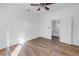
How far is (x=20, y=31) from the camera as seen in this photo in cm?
207

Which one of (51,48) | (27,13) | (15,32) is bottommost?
(51,48)

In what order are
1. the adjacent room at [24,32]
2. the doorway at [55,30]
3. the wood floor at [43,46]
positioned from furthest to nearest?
the doorway at [55,30], the wood floor at [43,46], the adjacent room at [24,32]

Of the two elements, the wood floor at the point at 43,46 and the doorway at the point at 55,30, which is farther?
the doorway at the point at 55,30

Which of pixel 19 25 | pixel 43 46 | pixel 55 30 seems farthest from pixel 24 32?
pixel 55 30

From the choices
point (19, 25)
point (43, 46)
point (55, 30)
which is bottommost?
point (43, 46)

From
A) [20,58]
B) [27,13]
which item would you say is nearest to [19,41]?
[27,13]

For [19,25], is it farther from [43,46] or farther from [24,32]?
[43,46]

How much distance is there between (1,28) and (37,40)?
2.45 ft

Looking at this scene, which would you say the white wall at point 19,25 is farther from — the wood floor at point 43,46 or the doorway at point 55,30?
the doorway at point 55,30

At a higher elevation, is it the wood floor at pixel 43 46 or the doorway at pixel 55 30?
the doorway at pixel 55 30

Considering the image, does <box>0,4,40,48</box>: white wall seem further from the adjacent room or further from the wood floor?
the wood floor

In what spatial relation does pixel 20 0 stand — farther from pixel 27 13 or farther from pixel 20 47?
pixel 20 47

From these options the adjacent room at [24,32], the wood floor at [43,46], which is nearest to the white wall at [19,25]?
the adjacent room at [24,32]

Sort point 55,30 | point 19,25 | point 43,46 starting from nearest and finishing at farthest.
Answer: point 19,25
point 43,46
point 55,30
